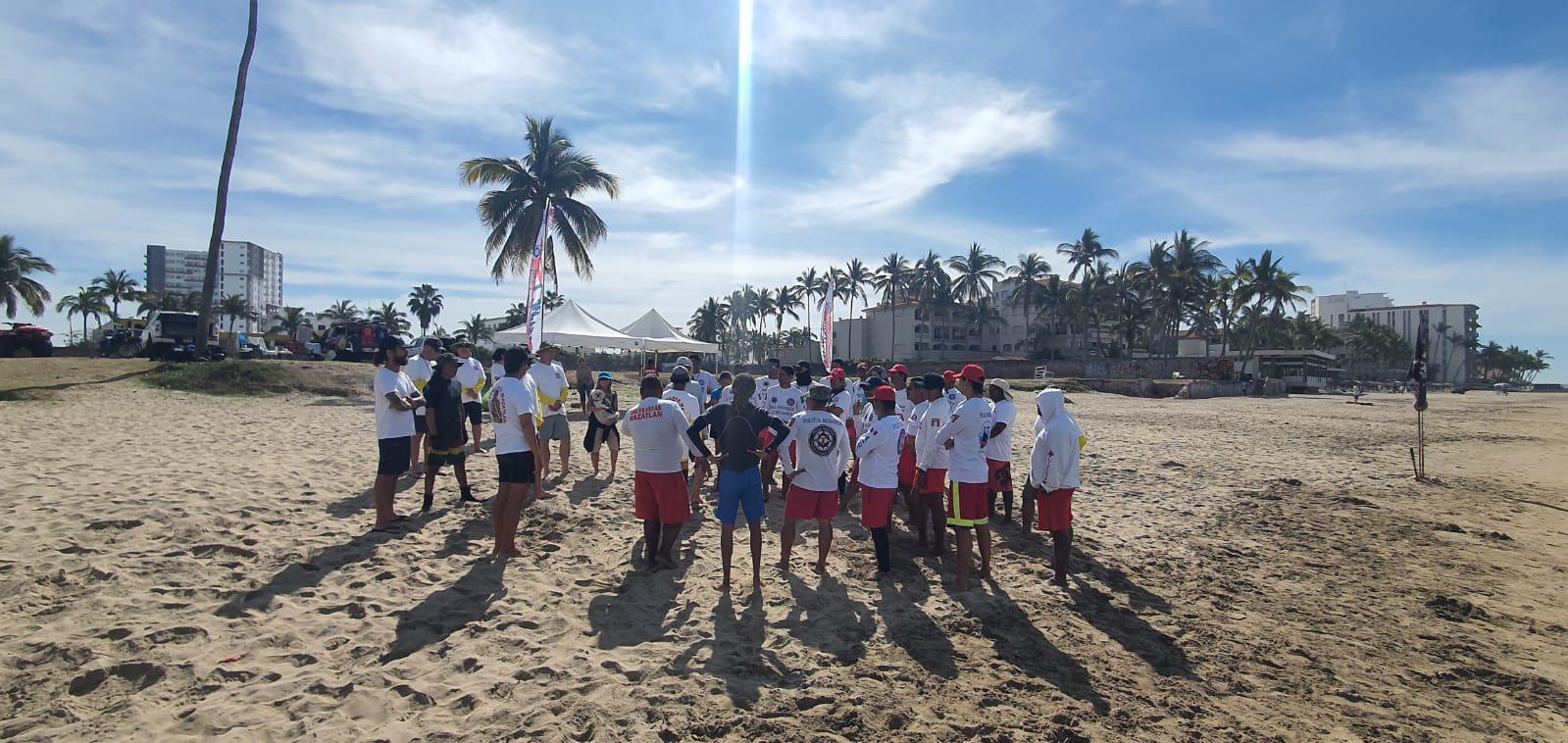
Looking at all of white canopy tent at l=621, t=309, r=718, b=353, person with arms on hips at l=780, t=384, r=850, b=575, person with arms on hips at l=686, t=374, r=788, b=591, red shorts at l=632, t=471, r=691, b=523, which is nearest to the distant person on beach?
person with arms on hips at l=780, t=384, r=850, b=575

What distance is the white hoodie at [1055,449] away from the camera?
18.9ft

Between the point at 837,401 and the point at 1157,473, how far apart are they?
257 inches

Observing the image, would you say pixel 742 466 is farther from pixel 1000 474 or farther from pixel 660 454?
pixel 1000 474

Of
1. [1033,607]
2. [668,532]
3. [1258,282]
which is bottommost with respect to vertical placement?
[1033,607]

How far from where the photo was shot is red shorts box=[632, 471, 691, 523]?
216 inches

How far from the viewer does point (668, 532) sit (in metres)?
5.93

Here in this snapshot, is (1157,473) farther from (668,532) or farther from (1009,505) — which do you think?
(668,532)

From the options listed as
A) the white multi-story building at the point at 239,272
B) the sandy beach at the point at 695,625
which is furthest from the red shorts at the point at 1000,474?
the white multi-story building at the point at 239,272

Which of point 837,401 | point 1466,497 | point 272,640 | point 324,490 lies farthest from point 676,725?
point 1466,497

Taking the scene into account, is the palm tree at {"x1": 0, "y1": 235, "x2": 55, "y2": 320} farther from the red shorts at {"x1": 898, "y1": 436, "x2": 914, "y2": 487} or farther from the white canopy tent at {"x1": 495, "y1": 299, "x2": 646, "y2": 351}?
the red shorts at {"x1": 898, "y1": 436, "x2": 914, "y2": 487}

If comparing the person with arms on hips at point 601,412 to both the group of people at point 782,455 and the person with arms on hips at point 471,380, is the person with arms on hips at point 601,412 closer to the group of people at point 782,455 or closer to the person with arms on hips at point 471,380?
the group of people at point 782,455

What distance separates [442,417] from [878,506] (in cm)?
421

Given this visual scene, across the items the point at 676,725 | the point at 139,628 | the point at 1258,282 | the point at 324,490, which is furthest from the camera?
the point at 1258,282

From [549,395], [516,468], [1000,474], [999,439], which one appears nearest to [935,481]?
[1000,474]
